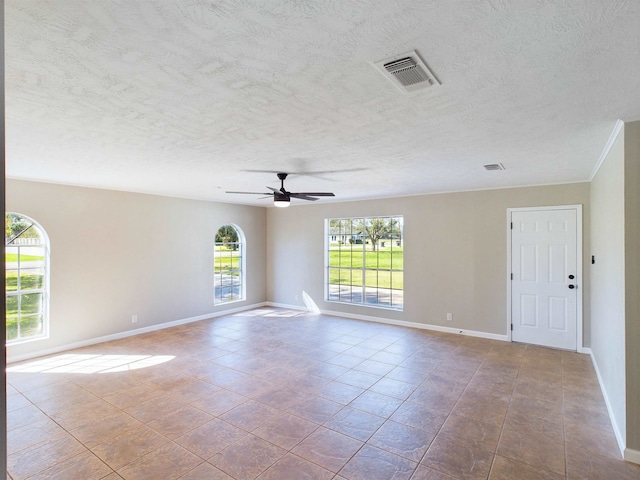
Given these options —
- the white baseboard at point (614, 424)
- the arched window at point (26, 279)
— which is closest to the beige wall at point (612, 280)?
the white baseboard at point (614, 424)

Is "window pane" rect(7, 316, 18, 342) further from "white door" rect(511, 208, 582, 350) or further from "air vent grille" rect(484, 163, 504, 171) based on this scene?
"white door" rect(511, 208, 582, 350)

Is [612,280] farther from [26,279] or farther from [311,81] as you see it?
[26,279]

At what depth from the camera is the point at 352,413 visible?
10.8 feet

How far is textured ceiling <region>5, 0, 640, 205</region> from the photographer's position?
133cm

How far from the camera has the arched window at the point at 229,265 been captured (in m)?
7.66

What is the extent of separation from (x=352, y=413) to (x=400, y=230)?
13.8 ft

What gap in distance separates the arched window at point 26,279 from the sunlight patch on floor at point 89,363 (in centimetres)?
53

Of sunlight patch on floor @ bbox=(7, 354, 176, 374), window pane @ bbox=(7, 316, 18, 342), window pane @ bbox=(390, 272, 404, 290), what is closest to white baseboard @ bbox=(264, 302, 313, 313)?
window pane @ bbox=(390, 272, 404, 290)

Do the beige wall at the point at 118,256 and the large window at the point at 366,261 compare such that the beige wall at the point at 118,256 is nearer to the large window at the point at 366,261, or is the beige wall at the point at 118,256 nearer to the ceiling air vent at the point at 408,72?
the large window at the point at 366,261

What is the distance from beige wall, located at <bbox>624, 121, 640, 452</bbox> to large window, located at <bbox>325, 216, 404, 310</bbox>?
4.24 m

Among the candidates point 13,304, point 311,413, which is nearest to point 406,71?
point 311,413

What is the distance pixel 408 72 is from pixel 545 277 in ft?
16.3

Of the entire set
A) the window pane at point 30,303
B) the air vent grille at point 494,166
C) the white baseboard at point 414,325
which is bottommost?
the white baseboard at point 414,325

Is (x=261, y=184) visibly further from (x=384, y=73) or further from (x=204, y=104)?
(x=384, y=73)
